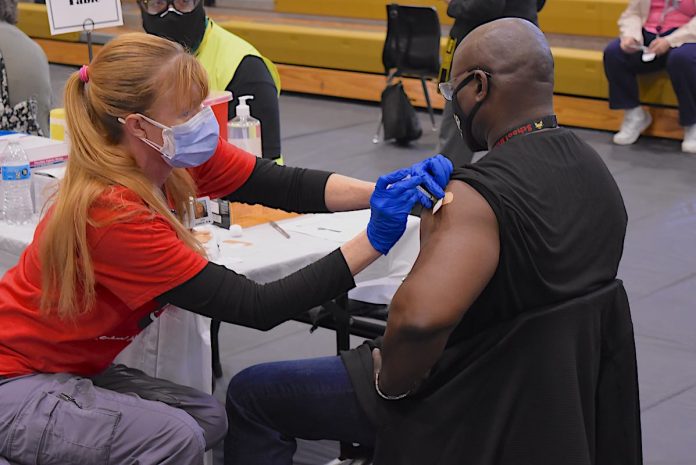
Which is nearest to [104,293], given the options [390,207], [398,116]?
[390,207]

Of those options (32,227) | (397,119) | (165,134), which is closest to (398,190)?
(165,134)

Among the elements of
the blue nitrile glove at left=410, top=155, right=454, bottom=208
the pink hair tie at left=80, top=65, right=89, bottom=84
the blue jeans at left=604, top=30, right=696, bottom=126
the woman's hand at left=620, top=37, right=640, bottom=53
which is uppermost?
the pink hair tie at left=80, top=65, right=89, bottom=84

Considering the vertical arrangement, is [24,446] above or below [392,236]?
below

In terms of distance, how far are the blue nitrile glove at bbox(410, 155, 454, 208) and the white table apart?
69 cm

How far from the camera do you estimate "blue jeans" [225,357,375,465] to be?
2.05 meters

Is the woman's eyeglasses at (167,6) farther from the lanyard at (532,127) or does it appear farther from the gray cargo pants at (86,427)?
the lanyard at (532,127)

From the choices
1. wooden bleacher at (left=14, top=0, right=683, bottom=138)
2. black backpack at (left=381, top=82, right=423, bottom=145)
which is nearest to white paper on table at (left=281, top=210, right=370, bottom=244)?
black backpack at (left=381, top=82, right=423, bottom=145)

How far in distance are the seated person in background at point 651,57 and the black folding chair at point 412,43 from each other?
1.07 m

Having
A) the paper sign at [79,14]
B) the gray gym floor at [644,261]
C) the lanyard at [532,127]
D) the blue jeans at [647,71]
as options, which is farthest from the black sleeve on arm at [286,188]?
the blue jeans at [647,71]

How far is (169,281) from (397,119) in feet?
15.2

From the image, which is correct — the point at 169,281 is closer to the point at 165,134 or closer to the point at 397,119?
the point at 165,134

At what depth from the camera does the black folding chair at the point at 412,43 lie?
6512 mm

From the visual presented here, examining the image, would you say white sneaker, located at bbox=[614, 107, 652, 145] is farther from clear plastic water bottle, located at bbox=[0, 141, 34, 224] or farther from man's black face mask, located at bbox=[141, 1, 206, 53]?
clear plastic water bottle, located at bbox=[0, 141, 34, 224]

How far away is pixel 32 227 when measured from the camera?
2.64 m
